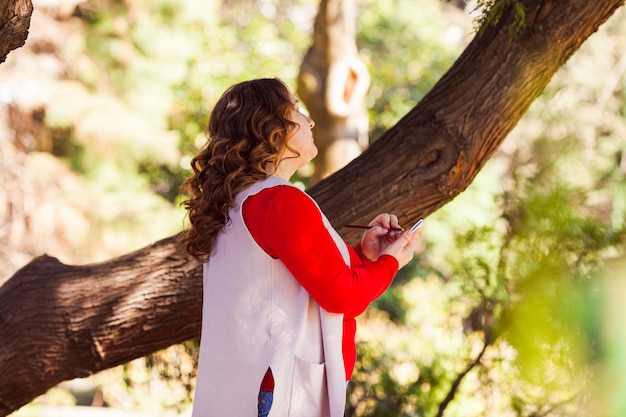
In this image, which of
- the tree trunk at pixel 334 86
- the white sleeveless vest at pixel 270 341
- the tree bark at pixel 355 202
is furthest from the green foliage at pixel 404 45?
the white sleeveless vest at pixel 270 341

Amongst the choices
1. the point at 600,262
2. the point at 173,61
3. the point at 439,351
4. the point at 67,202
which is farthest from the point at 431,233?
the point at 600,262

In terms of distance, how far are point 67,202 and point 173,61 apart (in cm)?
219

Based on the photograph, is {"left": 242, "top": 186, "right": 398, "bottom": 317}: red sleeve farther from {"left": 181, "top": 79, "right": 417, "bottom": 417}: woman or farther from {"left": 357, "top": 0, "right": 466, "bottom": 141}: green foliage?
{"left": 357, "top": 0, "right": 466, "bottom": 141}: green foliage

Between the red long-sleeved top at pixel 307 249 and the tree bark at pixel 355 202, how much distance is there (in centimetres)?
136

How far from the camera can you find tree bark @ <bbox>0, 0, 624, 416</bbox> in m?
3.50

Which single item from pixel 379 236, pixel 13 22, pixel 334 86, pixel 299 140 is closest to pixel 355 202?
pixel 379 236

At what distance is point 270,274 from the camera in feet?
7.12

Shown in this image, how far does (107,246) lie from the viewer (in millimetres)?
10055

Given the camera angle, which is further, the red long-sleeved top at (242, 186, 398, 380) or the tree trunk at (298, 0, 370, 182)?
the tree trunk at (298, 0, 370, 182)

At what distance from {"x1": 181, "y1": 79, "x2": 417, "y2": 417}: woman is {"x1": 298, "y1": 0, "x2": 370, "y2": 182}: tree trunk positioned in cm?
547

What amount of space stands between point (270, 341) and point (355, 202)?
1.45m

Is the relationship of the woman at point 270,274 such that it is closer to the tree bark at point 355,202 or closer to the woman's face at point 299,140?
the woman's face at point 299,140

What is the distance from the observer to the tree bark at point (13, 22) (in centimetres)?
225

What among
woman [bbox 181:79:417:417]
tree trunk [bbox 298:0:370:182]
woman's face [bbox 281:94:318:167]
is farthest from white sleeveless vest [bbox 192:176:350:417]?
tree trunk [bbox 298:0:370:182]
